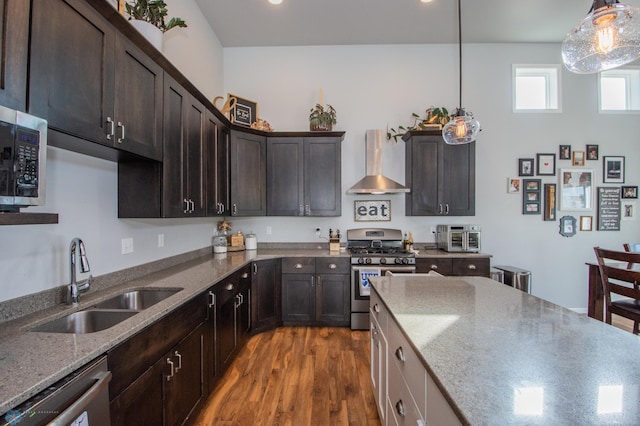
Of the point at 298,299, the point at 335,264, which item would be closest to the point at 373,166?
the point at 335,264

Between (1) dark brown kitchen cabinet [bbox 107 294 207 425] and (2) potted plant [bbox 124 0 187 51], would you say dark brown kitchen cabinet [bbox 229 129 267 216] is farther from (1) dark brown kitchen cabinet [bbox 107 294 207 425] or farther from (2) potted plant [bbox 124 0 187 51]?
(1) dark brown kitchen cabinet [bbox 107 294 207 425]

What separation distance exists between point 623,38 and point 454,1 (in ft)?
7.42

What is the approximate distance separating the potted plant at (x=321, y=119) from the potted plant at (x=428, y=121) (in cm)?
86

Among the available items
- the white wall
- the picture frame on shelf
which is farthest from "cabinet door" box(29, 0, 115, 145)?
the picture frame on shelf

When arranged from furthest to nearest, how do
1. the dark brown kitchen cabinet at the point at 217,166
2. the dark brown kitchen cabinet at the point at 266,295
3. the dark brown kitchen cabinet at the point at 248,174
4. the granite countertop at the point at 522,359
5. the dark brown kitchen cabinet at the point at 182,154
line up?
the dark brown kitchen cabinet at the point at 248,174
the dark brown kitchen cabinet at the point at 266,295
the dark brown kitchen cabinet at the point at 217,166
the dark brown kitchen cabinet at the point at 182,154
the granite countertop at the point at 522,359

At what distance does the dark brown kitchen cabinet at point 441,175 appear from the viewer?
374 cm

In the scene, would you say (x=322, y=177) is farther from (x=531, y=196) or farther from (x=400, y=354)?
(x=531, y=196)

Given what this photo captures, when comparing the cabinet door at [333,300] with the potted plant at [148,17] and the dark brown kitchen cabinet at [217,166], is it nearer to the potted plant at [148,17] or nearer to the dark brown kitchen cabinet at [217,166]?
the dark brown kitchen cabinet at [217,166]

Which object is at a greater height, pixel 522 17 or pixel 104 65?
pixel 522 17

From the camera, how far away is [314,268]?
3518 mm

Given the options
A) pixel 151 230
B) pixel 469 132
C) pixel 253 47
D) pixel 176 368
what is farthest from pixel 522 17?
pixel 176 368

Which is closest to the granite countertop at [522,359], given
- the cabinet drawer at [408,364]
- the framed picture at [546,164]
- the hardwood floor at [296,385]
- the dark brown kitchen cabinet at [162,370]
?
the cabinet drawer at [408,364]

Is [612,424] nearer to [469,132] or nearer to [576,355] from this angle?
[576,355]

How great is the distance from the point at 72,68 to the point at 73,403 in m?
1.39
